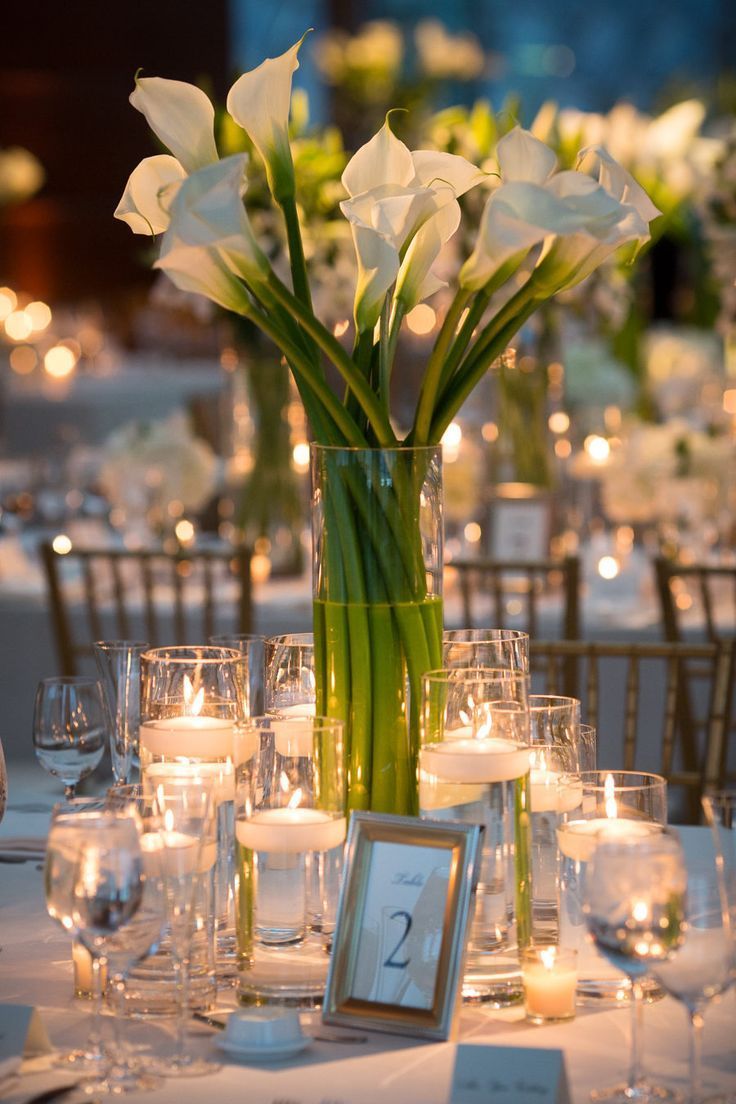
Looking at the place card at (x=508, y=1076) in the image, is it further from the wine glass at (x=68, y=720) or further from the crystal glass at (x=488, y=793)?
the wine glass at (x=68, y=720)

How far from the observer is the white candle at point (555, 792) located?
1349mm

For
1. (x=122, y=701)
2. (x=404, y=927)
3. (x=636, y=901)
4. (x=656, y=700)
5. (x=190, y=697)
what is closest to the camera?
(x=636, y=901)

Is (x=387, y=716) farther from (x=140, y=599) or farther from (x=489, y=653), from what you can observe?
(x=140, y=599)

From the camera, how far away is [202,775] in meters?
1.25

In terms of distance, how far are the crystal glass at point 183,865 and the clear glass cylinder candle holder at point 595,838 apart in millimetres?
287

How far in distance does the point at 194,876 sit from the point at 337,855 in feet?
0.50

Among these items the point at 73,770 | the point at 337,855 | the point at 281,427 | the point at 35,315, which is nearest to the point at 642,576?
the point at 281,427

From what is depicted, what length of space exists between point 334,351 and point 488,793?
36 centimetres

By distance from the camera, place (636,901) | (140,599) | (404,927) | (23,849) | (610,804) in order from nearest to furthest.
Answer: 1. (636,901)
2. (404,927)
3. (610,804)
4. (23,849)
5. (140,599)

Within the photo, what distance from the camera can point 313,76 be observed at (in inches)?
411

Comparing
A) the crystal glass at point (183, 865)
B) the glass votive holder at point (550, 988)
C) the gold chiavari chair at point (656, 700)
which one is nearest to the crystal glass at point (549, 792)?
the glass votive holder at point (550, 988)

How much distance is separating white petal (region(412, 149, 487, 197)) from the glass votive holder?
620 millimetres

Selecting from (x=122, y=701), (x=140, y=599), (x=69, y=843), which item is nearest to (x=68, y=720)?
(x=122, y=701)

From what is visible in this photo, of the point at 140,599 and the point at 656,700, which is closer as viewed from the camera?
the point at 656,700
